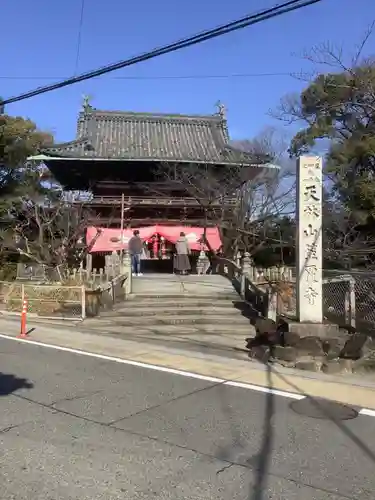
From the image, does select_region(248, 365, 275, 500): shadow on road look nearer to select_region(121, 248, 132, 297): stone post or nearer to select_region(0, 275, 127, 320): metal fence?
select_region(0, 275, 127, 320): metal fence

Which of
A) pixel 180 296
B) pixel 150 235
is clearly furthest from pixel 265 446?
pixel 150 235

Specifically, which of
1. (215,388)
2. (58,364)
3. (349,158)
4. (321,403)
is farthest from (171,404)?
(349,158)

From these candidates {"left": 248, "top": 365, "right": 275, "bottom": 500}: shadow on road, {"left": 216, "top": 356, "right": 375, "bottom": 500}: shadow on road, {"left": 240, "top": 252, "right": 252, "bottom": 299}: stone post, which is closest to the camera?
{"left": 248, "top": 365, "right": 275, "bottom": 500}: shadow on road

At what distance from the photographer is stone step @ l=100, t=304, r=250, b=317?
14.9 m

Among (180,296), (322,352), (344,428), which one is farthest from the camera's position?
(180,296)

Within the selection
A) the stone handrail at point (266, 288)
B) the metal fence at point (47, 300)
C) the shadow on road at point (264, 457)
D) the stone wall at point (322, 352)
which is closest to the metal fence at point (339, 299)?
the stone handrail at point (266, 288)

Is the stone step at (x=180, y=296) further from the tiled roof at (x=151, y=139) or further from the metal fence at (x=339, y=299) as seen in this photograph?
the tiled roof at (x=151, y=139)

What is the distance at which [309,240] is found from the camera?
34.1 feet

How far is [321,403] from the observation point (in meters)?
6.71

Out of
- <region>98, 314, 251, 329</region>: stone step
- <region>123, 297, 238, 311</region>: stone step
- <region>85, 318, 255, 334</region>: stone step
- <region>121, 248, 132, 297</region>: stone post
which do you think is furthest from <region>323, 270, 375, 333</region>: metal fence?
<region>121, 248, 132, 297</region>: stone post

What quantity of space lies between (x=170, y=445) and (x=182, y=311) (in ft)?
32.8

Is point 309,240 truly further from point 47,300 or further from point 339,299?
point 47,300

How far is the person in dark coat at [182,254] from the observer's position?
22.1m

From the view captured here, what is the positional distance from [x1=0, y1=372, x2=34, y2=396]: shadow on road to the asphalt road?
0.6 inches
